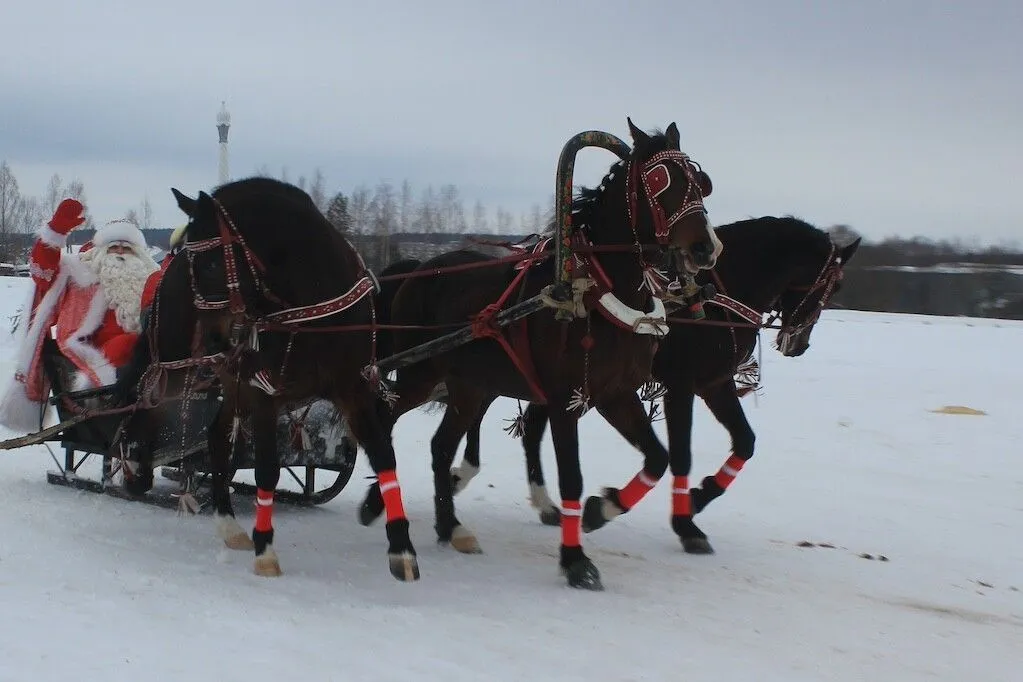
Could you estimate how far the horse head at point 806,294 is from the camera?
770cm

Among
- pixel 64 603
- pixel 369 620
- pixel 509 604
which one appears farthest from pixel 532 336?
pixel 64 603

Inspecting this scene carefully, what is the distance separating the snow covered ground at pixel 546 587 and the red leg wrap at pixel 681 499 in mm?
293

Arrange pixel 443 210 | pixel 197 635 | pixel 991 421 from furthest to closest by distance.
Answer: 1. pixel 443 210
2. pixel 991 421
3. pixel 197 635

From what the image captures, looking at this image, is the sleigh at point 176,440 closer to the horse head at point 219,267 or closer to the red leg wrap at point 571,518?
the horse head at point 219,267

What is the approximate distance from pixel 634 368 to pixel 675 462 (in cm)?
135

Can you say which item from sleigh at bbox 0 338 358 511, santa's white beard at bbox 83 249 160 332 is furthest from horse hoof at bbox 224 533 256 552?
santa's white beard at bbox 83 249 160 332

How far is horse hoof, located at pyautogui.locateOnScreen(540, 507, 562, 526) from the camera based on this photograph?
811cm

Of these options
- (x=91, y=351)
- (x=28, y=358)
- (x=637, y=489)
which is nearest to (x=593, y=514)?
(x=637, y=489)

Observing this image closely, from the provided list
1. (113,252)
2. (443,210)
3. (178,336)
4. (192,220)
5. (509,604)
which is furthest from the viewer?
(443,210)

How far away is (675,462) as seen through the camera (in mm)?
7273

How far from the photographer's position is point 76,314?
328 inches

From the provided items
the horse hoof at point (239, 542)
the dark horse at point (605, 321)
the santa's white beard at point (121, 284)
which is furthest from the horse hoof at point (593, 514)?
the santa's white beard at point (121, 284)

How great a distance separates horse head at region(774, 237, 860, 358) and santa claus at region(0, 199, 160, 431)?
514 cm

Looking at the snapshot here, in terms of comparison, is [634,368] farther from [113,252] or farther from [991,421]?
[991,421]
